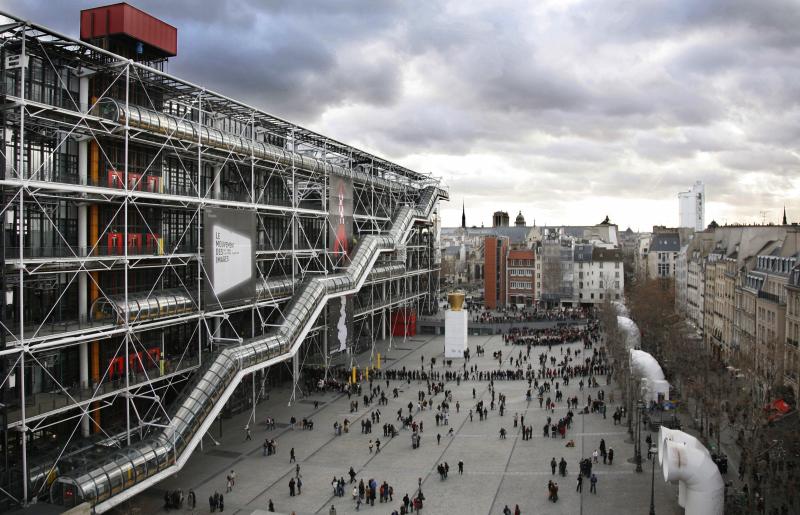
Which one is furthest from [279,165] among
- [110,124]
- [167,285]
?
[110,124]

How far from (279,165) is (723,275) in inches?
1482

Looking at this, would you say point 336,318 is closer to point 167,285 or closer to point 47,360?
point 167,285

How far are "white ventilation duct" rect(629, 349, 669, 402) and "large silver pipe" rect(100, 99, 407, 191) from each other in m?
22.0

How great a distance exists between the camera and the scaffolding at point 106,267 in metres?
21.7

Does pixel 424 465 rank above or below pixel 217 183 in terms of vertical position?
below

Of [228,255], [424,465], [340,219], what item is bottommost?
[424,465]

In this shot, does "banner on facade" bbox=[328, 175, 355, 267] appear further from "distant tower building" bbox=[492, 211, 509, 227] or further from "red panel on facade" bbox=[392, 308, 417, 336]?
"distant tower building" bbox=[492, 211, 509, 227]

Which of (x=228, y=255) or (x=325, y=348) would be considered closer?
(x=228, y=255)

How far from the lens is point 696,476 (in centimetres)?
2080

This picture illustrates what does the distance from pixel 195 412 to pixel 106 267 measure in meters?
6.57

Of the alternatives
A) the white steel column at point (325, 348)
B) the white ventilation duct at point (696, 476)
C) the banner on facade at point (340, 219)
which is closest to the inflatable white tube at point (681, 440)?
the white ventilation duct at point (696, 476)

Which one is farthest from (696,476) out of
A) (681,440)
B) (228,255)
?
(228,255)

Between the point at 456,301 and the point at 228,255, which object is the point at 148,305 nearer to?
the point at 228,255

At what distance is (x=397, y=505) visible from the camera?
2386cm
